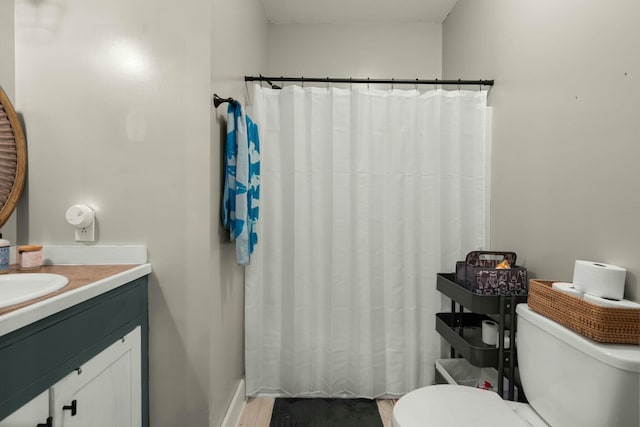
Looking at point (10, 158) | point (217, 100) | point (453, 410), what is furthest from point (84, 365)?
point (453, 410)

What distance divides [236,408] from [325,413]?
1.56ft

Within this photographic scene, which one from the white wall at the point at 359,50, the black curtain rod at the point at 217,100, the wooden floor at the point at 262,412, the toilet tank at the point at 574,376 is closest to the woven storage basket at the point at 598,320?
the toilet tank at the point at 574,376

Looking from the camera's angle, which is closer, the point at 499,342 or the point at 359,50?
the point at 499,342

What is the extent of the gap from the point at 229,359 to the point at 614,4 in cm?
208

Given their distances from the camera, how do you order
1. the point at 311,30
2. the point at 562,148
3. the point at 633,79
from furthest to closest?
the point at 311,30 < the point at 562,148 < the point at 633,79

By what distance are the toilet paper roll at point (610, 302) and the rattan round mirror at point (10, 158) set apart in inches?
82.8

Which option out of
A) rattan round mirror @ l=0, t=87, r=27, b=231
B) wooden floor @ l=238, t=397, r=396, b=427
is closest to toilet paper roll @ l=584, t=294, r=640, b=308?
wooden floor @ l=238, t=397, r=396, b=427

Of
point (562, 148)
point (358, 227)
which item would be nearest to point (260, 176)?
point (358, 227)

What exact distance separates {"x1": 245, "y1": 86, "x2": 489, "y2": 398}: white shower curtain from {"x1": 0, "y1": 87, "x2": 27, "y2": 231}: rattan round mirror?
104 cm

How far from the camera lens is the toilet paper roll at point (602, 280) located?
101 cm

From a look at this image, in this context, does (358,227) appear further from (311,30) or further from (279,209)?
(311,30)

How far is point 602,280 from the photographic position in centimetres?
102

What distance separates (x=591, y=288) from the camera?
1047 mm

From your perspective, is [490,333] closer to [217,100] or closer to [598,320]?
[598,320]
